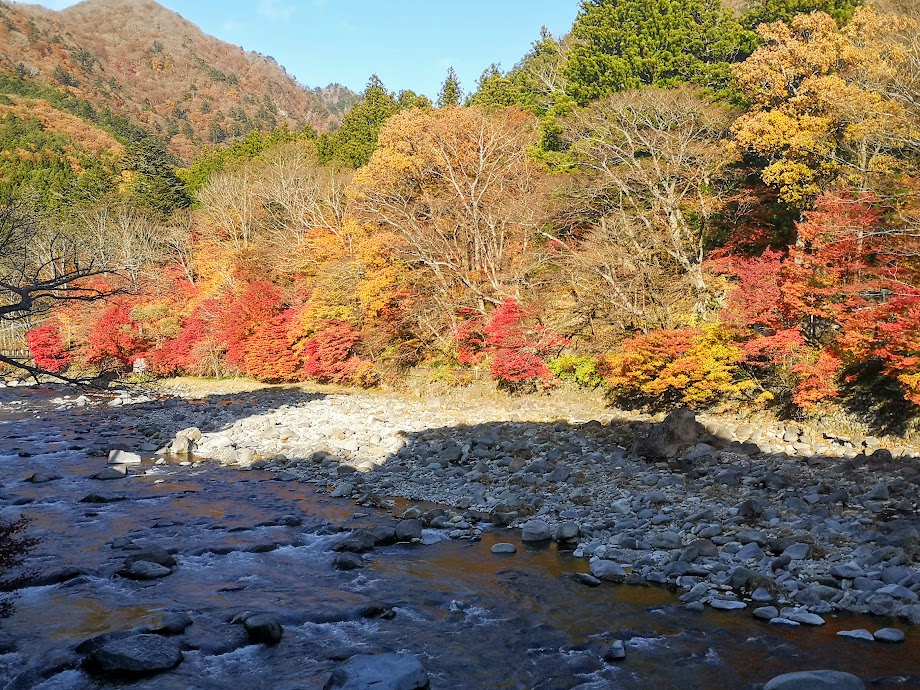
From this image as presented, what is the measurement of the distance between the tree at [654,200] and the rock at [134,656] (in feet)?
49.0

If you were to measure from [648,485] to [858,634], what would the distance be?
504 centimetres

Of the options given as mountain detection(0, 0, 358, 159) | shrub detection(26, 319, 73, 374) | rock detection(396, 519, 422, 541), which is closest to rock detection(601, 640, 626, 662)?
rock detection(396, 519, 422, 541)

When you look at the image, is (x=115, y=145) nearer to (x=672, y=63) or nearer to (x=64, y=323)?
(x=64, y=323)

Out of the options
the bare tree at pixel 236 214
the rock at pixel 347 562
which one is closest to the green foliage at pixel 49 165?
the bare tree at pixel 236 214

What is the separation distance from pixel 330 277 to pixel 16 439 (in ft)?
39.8

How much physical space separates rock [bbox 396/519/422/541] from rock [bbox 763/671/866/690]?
17.5 ft

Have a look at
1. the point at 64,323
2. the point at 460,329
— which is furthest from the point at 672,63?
the point at 64,323

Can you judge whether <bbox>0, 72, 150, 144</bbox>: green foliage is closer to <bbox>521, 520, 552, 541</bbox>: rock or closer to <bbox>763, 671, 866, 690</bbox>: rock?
<bbox>521, 520, 552, 541</bbox>: rock

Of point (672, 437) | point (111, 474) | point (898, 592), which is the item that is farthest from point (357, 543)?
point (111, 474)

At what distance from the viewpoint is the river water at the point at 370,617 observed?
19.3 ft

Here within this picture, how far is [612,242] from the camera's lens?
64.1 ft

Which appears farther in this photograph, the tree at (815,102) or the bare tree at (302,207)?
the bare tree at (302,207)

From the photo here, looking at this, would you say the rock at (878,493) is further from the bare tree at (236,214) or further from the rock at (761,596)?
the bare tree at (236,214)

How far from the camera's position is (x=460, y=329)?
2259 cm
